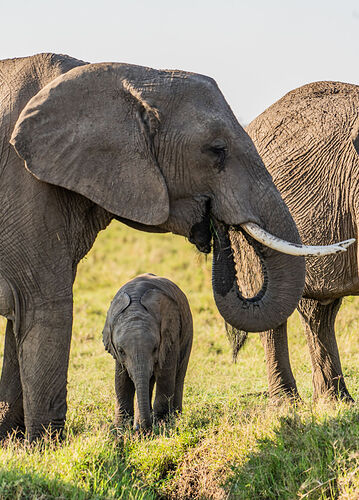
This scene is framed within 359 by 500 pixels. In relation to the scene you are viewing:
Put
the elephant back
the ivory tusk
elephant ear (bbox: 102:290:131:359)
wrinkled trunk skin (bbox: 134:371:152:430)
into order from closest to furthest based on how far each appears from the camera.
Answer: the ivory tusk
the elephant back
wrinkled trunk skin (bbox: 134:371:152:430)
elephant ear (bbox: 102:290:131:359)

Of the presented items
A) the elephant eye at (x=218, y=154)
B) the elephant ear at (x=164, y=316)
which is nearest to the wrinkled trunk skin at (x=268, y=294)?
the elephant eye at (x=218, y=154)

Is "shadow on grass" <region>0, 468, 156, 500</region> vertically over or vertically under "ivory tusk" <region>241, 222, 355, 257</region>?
under

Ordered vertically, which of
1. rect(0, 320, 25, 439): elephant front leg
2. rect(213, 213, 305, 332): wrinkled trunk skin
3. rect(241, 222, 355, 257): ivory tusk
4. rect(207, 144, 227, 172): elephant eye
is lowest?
rect(0, 320, 25, 439): elephant front leg

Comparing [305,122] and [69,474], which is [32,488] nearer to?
[69,474]

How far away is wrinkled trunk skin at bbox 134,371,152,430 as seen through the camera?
6.20 metres

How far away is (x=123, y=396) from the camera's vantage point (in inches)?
270

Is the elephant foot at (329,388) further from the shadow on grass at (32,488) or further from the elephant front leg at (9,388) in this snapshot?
the shadow on grass at (32,488)

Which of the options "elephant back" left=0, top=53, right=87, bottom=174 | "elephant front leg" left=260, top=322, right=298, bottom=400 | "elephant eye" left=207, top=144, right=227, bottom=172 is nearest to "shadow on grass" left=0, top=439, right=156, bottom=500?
"elephant back" left=0, top=53, right=87, bottom=174

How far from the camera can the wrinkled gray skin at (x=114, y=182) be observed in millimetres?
5414

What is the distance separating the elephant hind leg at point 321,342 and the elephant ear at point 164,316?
1.34 metres

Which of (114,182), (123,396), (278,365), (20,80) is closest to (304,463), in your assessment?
(114,182)

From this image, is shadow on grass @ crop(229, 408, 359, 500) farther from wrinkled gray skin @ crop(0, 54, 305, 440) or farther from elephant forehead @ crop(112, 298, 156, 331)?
elephant forehead @ crop(112, 298, 156, 331)

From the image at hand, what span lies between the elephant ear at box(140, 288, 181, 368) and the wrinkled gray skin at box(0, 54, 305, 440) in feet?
3.80

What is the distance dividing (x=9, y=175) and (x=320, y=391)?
339 cm
